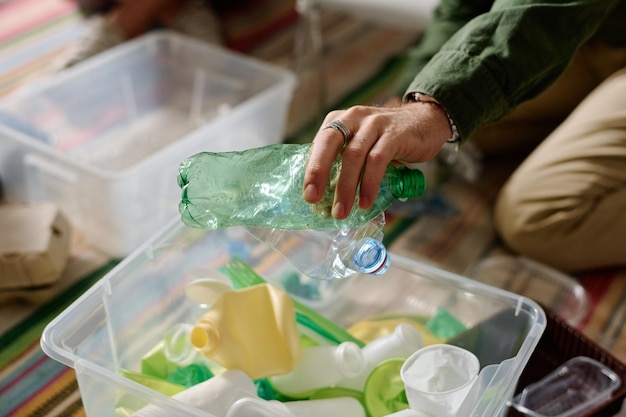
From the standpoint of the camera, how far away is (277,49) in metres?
1.66

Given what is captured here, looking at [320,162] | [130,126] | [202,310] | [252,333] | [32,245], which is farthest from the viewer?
[130,126]

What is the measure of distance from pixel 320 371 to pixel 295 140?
0.68m

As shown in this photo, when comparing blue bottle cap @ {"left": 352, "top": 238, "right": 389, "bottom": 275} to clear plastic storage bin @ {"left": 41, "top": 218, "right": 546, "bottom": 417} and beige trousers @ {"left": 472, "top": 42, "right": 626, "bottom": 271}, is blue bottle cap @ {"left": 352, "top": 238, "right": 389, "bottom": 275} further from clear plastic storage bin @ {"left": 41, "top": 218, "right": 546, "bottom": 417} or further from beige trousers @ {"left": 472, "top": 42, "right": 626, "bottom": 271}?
Answer: beige trousers @ {"left": 472, "top": 42, "right": 626, "bottom": 271}

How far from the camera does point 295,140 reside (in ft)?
4.61

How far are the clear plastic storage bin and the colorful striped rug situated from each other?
0.15 m

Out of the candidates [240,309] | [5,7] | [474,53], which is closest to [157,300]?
[240,309]

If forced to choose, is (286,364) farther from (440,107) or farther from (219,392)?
(440,107)

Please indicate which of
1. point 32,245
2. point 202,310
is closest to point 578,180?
point 202,310

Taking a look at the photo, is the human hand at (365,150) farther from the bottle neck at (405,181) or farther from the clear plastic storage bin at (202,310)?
the clear plastic storage bin at (202,310)

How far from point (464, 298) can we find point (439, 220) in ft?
1.24

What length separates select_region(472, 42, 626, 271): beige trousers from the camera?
1073mm

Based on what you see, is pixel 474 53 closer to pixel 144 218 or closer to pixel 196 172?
pixel 196 172

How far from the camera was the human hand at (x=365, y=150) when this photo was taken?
65 centimetres

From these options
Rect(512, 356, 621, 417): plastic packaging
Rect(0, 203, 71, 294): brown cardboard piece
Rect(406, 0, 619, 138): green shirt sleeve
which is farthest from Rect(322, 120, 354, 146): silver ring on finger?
Rect(0, 203, 71, 294): brown cardboard piece
